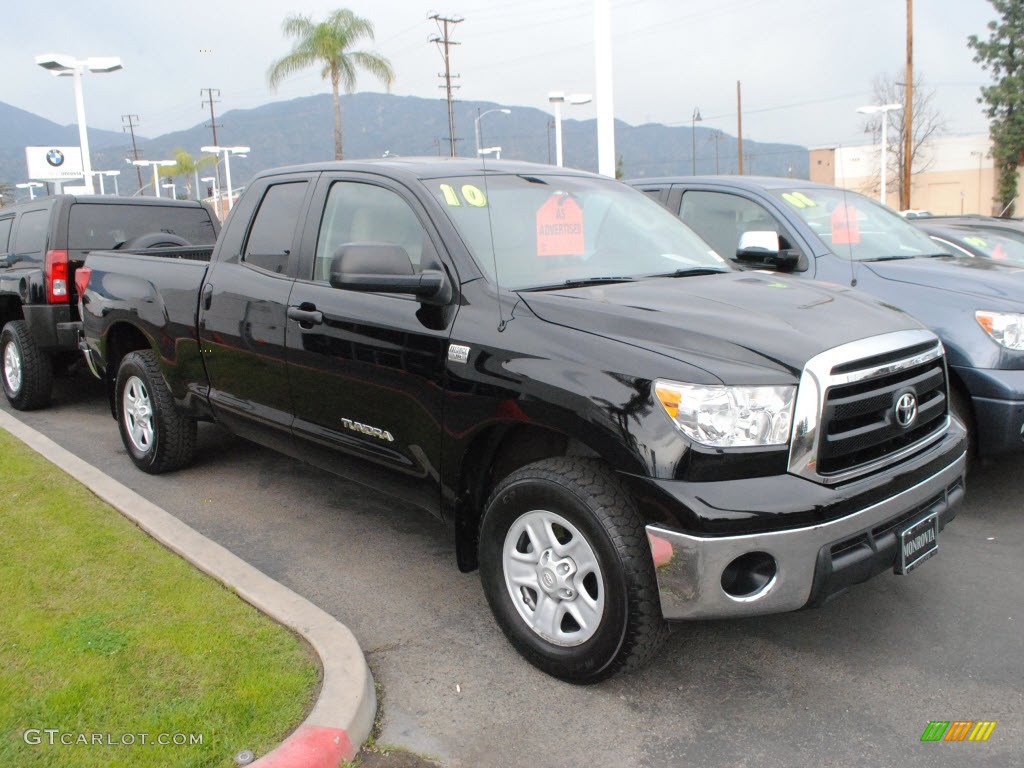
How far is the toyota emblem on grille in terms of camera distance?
3207 mm

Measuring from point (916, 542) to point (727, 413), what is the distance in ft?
3.12

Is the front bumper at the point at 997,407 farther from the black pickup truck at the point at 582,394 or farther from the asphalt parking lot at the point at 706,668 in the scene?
the black pickup truck at the point at 582,394

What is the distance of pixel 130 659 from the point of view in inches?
125

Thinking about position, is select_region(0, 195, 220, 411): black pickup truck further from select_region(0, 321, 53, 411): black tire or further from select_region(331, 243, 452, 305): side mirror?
select_region(331, 243, 452, 305): side mirror

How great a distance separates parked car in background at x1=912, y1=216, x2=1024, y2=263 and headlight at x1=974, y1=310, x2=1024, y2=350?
3.53 m

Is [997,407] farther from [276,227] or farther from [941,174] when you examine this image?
[941,174]

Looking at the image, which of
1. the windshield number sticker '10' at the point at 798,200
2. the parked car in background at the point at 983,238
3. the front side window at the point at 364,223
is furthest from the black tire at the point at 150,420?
the parked car in background at the point at 983,238

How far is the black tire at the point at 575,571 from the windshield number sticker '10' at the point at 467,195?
1282 mm

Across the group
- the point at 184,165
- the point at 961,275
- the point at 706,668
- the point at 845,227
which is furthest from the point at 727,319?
the point at 184,165

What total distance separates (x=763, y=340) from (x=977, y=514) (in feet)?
8.77

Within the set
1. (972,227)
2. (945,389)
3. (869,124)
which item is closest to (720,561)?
(945,389)

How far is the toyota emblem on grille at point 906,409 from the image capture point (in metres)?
3.21

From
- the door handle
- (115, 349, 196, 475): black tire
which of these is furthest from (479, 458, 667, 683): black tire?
(115, 349, 196, 475): black tire

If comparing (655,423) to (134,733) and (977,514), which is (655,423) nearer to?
(134,733)
